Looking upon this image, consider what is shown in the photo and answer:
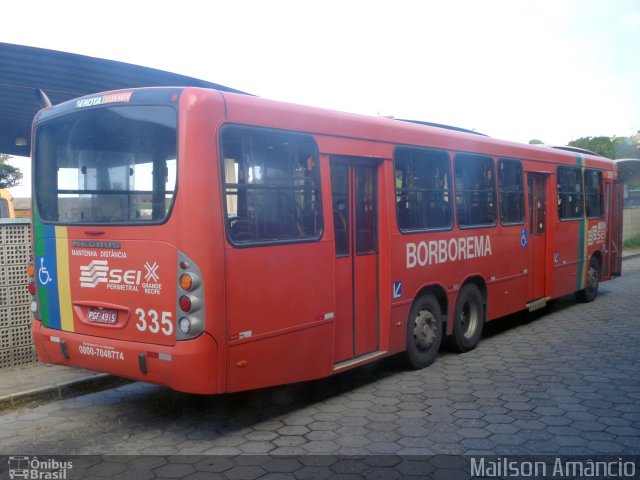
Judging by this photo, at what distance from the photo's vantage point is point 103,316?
217 inches

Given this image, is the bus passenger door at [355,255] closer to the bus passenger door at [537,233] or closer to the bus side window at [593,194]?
the bus passenger door at [537,233]

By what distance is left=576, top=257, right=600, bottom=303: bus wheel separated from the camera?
40.5 ft

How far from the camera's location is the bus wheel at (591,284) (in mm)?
12352

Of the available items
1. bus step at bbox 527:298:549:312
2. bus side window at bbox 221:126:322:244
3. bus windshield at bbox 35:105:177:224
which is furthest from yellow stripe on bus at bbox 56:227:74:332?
bus step at bbox 527:298:549:312

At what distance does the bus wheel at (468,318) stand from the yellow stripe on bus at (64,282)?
15.4ft

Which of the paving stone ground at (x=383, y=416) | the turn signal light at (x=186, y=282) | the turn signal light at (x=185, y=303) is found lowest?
the paving stone ground at (x=383, y=416)

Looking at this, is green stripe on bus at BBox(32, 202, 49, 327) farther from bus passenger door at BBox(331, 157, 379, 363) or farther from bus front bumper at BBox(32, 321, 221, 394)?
bus passenger door at BBox(331, 157, 379, 363)

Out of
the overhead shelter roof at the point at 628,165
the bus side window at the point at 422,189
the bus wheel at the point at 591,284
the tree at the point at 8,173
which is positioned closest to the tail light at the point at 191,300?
the bus side window at the point at 422,189

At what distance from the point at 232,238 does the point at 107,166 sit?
4.83ft

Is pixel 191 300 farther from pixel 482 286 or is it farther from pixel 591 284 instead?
pixel 591 284

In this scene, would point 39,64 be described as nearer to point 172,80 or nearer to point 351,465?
point 172,80

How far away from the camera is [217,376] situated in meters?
4.98

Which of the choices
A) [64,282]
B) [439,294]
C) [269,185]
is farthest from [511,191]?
[64,282]

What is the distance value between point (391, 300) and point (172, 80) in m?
5.30
